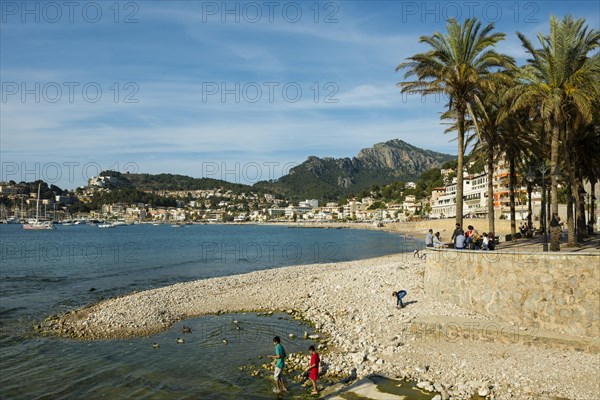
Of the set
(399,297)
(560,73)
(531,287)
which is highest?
(560,73)

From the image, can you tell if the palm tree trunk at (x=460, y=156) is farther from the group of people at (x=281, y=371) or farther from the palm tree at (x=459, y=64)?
the group of people at (x=281, y=371)

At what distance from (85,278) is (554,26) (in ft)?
124

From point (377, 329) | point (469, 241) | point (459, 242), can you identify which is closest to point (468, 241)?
point (469, 241)

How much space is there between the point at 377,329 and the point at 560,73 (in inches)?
563

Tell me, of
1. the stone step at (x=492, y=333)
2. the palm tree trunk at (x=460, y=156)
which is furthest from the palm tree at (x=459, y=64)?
the stone step at (x=492, y=333)

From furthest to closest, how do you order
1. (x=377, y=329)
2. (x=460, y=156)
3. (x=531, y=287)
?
1. (x=460, y=156)
2. (x=377, y=329)
3. (x=531, y=287)

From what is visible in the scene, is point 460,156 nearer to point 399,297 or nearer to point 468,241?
point 468,241

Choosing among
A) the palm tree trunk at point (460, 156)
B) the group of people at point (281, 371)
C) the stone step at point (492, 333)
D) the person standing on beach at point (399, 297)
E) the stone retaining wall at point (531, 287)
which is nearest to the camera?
the group of people at point (281, 371)

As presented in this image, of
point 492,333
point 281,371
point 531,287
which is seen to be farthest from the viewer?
point 531,287

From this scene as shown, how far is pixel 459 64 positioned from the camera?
74.2 ft

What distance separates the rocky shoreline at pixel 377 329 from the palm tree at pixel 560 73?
25.4ft

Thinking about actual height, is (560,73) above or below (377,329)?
above

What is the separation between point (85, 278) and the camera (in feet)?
126

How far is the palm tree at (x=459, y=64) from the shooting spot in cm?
2233
